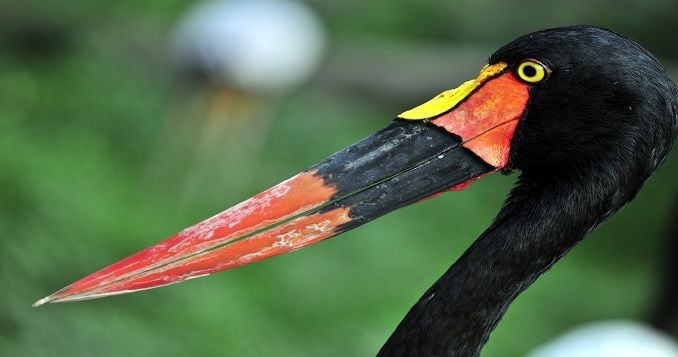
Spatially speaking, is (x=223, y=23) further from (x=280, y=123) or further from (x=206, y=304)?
(x=206, y=304)

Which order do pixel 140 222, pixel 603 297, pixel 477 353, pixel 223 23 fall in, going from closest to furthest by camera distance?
pixel 477 353 → pixel 140 222 → pixel 603 297 → pixel 223 23

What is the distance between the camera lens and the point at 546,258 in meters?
2.14

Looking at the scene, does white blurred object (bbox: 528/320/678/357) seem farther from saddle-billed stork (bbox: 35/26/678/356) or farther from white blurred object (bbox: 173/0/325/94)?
white blurred object (bbox: 173/0/325/94)

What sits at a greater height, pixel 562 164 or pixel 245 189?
pixel 245 189

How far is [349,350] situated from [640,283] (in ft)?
7.84

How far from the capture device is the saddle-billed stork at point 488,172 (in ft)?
6.75

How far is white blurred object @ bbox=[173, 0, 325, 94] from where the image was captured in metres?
8.45

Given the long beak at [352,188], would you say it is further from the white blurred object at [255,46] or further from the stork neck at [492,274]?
the white blurred object at [255,46]

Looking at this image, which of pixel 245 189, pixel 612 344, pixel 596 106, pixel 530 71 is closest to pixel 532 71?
pixel 530 71

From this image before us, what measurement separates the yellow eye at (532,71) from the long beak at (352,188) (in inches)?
0.9

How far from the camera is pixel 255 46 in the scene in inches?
341

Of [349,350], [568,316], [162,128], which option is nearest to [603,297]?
[568,316]

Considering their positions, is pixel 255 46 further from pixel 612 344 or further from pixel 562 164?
pixel 562 164

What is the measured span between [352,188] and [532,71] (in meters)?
0.39
